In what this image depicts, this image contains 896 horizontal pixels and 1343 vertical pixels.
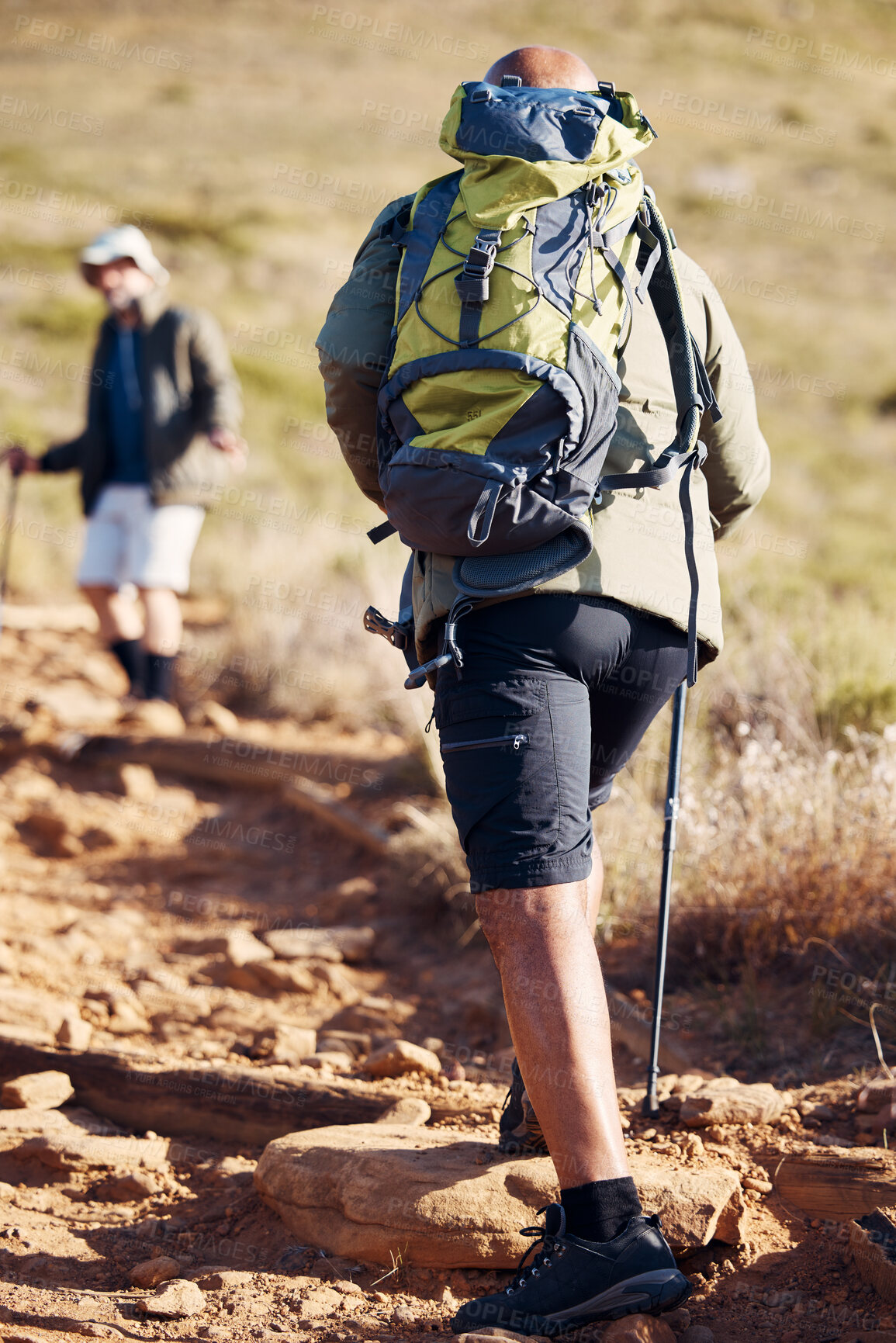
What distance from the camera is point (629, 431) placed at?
6.61 feet

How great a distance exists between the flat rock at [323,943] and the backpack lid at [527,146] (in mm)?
2809

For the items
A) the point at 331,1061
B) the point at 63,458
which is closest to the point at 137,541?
Result: the point at 63,458

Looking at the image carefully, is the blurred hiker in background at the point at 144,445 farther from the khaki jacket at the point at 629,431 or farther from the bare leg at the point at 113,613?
the khaki jacket at the point at 629,431

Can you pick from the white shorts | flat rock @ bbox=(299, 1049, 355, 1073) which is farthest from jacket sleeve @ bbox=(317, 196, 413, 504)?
the white shorts

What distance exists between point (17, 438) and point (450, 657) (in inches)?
382

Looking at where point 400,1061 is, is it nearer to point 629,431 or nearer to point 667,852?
point 667,852

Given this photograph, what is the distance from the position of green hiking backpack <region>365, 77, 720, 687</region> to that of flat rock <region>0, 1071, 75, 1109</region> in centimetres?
176

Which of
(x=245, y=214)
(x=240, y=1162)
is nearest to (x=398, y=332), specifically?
(x=240, y=1162)

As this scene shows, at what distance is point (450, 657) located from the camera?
1.88 metres

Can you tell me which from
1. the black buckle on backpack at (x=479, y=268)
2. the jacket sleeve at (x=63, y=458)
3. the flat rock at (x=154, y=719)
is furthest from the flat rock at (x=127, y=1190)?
the jacket sleeve at (x=63, y=458)

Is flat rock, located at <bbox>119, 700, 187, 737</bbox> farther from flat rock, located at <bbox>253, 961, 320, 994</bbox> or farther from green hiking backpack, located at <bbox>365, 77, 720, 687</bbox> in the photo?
green hiking backpack, located at <bbox>365, 77, 720, 687</bbox>

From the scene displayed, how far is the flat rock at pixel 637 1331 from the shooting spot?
1.82 metres

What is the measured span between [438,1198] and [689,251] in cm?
2994

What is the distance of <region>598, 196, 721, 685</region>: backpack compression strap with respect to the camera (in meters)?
2.03
